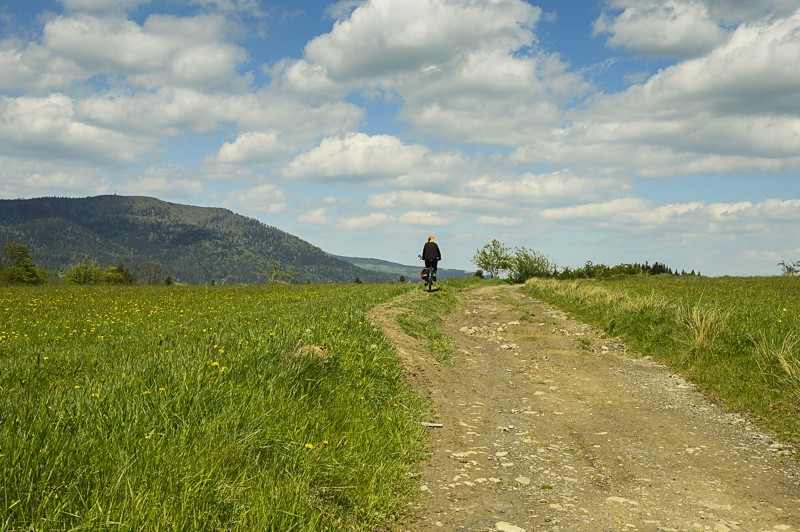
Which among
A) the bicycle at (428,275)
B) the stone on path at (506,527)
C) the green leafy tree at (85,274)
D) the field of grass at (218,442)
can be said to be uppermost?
the bicycle at (428,275)

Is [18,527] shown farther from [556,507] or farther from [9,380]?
[9,380]

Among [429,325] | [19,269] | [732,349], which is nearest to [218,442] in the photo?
[732,349]

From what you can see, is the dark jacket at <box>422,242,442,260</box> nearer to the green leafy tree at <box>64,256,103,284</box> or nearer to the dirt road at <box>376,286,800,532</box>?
the dirt road at <box>376,286,800,532</box>

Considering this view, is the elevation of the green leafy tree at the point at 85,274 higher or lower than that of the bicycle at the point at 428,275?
lower

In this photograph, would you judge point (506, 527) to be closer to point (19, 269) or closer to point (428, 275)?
point (428, 275)

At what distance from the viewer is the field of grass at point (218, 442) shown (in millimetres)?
3676

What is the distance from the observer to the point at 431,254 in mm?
29469

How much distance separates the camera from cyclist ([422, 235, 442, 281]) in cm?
2917

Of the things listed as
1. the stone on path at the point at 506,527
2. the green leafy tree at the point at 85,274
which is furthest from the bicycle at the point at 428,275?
the green leafy tree at the point at 85,274

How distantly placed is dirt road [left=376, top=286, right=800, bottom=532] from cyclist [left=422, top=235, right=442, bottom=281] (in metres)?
17.0

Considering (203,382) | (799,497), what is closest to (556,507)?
(799,497)

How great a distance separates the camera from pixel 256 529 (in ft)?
12.6

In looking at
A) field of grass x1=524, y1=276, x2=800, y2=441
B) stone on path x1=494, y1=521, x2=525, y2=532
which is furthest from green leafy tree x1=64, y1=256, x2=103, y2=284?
stone on path x1=494, y1=521, x2=525, y2=532

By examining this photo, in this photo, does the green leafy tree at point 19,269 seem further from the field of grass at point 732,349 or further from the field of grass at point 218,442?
the field of grass at point 732,349
